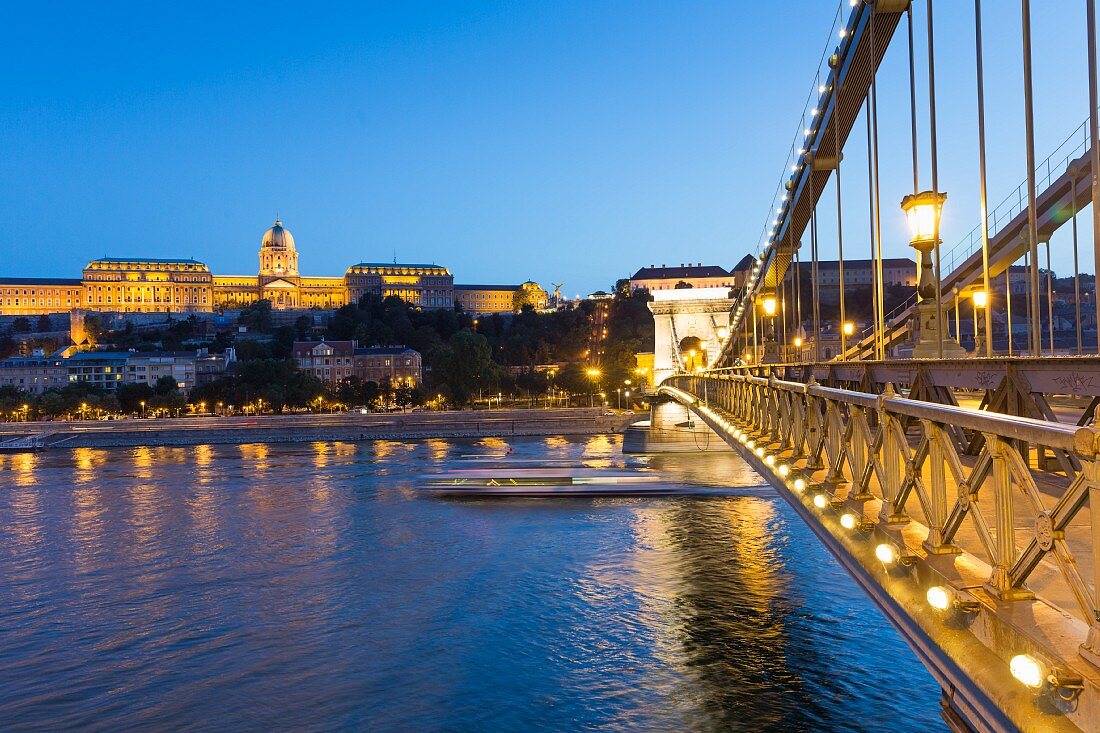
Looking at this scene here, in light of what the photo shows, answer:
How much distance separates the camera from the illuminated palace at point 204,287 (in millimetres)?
145125

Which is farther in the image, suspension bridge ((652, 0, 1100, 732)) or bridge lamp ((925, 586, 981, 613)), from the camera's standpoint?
bridge lamp ((925, 586, 981, 613))

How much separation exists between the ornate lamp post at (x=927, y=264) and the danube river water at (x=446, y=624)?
4255 mm

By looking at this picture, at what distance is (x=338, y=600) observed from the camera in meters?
15.7

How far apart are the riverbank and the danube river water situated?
111 feet

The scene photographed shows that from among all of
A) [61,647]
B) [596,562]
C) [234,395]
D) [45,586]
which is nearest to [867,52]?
[596,562]

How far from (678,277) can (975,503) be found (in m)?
114

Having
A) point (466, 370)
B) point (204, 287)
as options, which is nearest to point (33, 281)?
point (204, 287)

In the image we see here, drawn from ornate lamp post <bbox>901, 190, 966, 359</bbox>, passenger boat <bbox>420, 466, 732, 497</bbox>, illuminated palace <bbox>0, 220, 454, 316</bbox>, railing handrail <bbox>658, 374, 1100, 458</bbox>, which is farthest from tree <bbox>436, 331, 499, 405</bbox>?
railing handrail <bbox>658, 374, 1100, 458</bbox>

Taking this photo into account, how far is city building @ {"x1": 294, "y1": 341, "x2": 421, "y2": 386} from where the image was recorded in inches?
3836

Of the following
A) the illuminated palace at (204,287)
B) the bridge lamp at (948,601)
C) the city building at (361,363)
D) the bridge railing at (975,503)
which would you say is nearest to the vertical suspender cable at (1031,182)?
the bridge railing at (975,503)

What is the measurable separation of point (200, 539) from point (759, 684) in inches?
609

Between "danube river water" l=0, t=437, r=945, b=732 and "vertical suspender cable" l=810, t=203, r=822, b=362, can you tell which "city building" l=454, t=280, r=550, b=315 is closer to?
"danube river water" l=0, t=437, r=945, b=732

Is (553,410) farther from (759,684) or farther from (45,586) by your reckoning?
(759,684)

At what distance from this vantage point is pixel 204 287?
5881 inches
